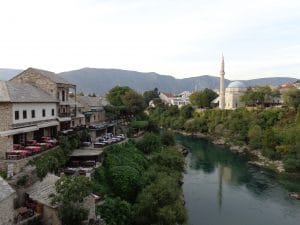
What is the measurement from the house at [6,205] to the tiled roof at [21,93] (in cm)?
1031

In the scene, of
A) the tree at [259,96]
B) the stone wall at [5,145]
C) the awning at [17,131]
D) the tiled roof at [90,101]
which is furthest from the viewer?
the tree at [259,96]

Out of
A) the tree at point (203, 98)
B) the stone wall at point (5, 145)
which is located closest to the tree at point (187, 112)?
the tree at point (203, 98)

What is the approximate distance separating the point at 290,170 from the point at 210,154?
17.4 metres

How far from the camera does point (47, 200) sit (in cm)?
2112

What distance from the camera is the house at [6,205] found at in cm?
1742

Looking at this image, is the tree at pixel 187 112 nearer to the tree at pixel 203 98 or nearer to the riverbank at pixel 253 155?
the tree at pixel 203 98

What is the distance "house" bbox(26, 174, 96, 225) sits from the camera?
20828mm

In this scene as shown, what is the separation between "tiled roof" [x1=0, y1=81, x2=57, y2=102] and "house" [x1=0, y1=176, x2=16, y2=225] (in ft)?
33.8

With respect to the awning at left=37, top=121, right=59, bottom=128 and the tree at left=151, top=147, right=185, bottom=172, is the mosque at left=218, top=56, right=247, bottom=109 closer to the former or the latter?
the tree at left=151, top=147, right=185, bottom=172

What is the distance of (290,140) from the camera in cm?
5497

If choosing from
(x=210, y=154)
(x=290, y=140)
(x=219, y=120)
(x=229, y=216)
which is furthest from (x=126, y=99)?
(x=219, y=120)

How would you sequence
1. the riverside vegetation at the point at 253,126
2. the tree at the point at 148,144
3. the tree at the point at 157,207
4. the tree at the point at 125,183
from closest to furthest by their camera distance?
the tree at the point at 157,207 → the tree at the point at 125,183 → the tree at the point at 148,144 → the riverside vegetation at the point at 253,126

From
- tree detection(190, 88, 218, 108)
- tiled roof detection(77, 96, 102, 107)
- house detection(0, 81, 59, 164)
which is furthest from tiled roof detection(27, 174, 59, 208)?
Result: tree detection(190, 88, 218, 108)

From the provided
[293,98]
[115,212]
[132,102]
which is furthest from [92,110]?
[293,98]
